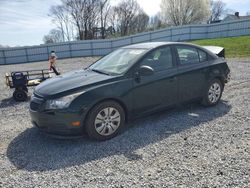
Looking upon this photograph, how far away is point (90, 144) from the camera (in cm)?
419

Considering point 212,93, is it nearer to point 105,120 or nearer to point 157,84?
point 157,84

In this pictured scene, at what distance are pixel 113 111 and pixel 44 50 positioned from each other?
2328 cm

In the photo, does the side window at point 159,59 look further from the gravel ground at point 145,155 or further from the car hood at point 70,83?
the gravel ground at point 145,155

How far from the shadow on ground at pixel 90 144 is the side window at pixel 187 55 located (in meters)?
1.15

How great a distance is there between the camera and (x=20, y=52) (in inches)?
987

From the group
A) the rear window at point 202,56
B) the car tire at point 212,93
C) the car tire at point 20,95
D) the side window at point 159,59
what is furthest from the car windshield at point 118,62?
the car tire at point 20,95

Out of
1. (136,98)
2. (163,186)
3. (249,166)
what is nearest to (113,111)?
(136,98)

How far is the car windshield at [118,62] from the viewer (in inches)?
185

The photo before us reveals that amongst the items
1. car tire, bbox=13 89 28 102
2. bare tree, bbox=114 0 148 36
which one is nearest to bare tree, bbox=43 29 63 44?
bare tree, bbox=114 0 148 36

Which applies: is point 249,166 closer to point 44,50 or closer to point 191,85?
point 191,85

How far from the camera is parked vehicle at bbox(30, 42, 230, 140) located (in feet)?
13.4

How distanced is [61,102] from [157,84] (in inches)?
73.7

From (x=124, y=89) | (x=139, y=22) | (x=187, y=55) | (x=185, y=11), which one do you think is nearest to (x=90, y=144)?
(x=124, y=89)

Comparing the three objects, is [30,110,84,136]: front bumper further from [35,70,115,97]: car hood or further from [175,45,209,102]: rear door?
[175,45,209,102]: rear door
